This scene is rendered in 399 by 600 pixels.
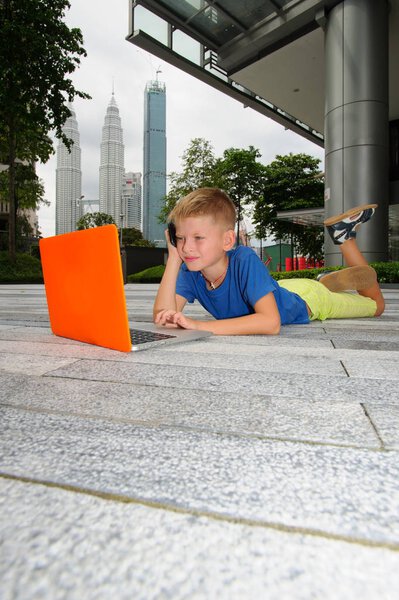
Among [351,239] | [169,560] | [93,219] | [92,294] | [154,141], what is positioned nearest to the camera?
[169,560]

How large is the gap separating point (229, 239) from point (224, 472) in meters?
1.81

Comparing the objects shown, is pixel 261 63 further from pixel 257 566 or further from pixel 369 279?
pixel 257 566

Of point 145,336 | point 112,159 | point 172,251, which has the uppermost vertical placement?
point 112,159

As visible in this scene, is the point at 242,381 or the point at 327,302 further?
the point at 327,302

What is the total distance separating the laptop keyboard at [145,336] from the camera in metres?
2.04

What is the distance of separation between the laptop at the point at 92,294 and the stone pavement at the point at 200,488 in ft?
1.92

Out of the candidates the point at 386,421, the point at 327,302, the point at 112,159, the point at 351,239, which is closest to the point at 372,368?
the point at 386,421

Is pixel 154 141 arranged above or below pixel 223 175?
above

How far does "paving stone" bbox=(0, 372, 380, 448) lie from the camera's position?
833 mm

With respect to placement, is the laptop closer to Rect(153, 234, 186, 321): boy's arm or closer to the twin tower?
Rect(153, 234, 186, 321): boy's arm

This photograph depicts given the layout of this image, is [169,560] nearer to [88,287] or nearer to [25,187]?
[88,287]

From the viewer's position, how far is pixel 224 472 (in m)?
0.66

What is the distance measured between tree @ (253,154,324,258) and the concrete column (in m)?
18.4

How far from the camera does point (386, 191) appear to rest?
9727 millimetres
